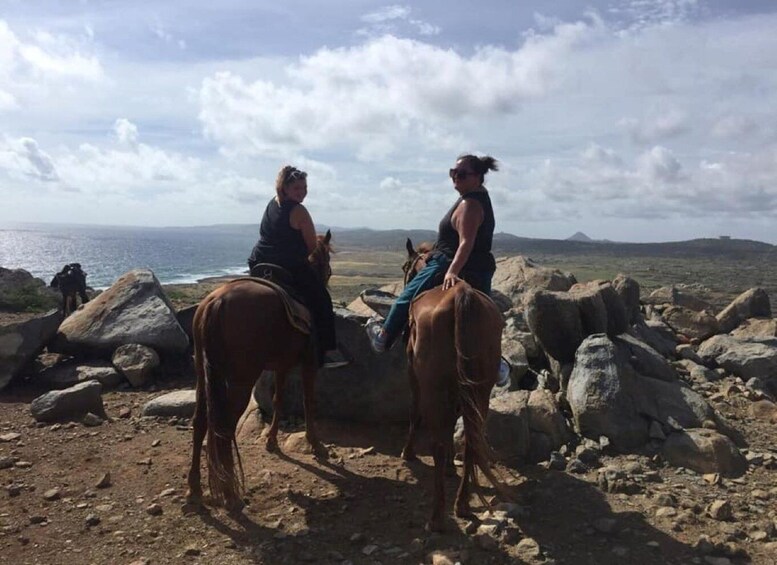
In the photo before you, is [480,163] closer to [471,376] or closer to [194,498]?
[471,376]

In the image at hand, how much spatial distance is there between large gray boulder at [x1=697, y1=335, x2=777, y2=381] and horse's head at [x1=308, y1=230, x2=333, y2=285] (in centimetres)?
748

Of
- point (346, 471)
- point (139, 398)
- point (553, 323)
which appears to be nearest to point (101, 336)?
point (139, 398)

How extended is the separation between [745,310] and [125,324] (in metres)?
13.7

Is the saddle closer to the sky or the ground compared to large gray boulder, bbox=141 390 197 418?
closer to the sky

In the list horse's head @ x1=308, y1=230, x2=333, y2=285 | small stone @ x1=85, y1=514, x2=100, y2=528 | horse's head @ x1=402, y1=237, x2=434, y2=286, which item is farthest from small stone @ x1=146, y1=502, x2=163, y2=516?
horse's head @ x1=402, y1=237, x2=434, y2=286

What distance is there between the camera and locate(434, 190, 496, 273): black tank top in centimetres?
668

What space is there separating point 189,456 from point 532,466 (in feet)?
13.7

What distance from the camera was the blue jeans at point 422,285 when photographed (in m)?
6.89

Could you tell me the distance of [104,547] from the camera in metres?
5.31

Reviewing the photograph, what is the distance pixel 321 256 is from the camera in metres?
7.91

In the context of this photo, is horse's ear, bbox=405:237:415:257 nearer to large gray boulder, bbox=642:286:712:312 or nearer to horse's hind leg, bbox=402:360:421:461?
horse's hind leg, bbox=402:360:421:461

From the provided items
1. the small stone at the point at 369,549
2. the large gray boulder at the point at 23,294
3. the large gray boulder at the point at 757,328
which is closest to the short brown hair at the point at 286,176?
the small stone at the point at 369,549

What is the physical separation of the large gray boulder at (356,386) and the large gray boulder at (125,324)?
3106 millimetres

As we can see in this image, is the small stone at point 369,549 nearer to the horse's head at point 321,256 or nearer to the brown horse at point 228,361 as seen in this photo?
the brown horse at point 228,361
